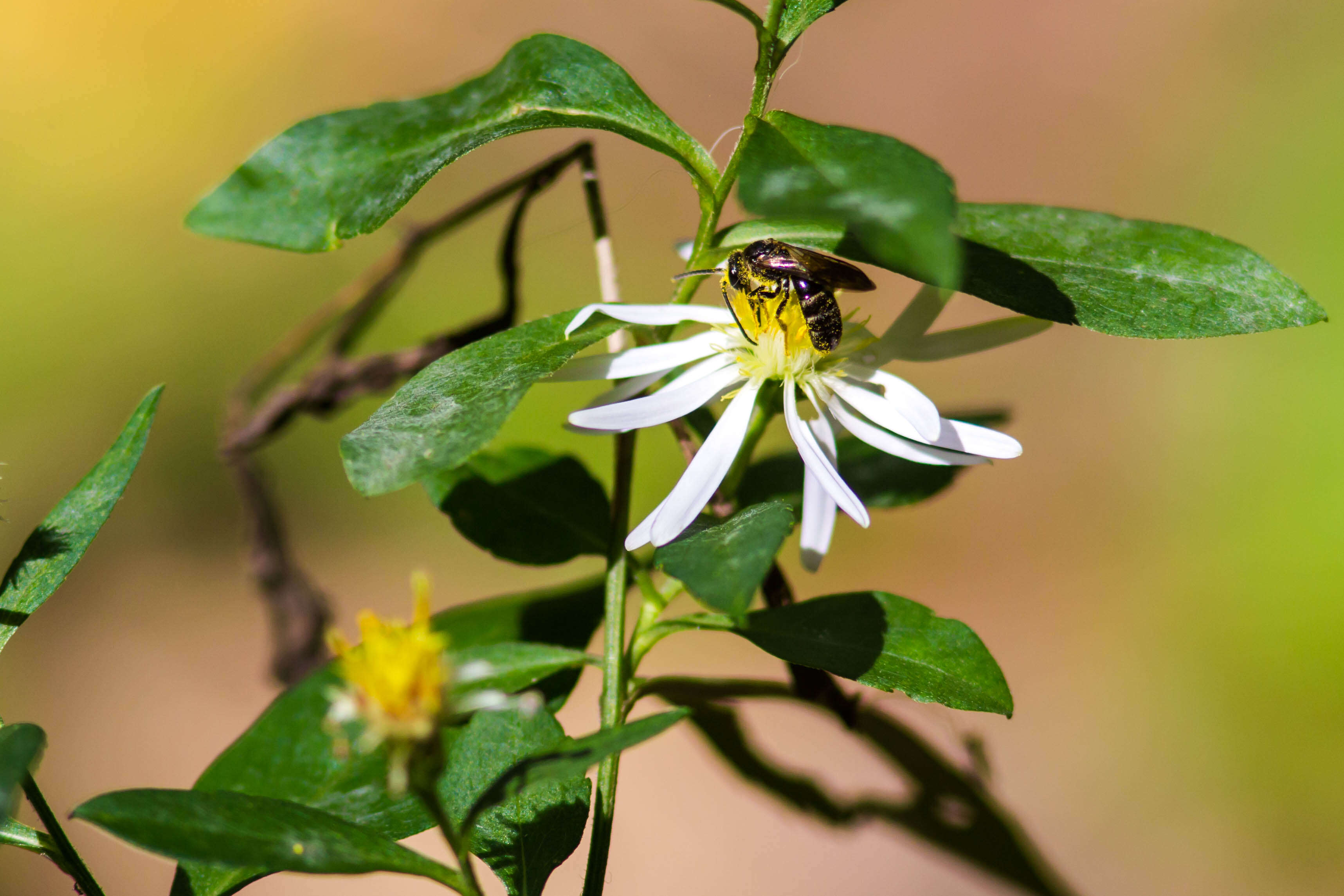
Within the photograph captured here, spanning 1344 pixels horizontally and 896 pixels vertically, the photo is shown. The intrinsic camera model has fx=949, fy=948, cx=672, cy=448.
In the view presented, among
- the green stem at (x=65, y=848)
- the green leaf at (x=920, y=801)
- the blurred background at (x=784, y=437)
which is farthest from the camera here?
the blurred background at (x=784, y=437)

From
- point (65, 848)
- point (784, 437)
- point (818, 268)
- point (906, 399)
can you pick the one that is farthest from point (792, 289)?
point (784, 437)

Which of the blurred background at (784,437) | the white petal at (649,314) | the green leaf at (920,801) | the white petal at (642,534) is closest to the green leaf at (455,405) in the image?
the white petal at (649,314)

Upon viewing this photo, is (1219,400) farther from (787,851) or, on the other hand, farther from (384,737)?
(384,737)

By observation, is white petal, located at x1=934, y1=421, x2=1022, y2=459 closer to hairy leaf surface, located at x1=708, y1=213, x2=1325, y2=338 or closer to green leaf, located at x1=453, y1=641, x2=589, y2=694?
hairy leaf surface, located at x1=708, y1=213, x2=1325, y2=338

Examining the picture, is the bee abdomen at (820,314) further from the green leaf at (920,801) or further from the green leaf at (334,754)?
the green leaf at (920,801)

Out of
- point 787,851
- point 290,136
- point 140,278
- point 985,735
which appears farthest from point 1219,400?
point 140,278

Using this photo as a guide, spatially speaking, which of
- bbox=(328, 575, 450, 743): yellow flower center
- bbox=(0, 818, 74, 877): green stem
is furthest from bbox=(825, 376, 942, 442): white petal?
bbox=(0, 818, 74, 877): green stem
